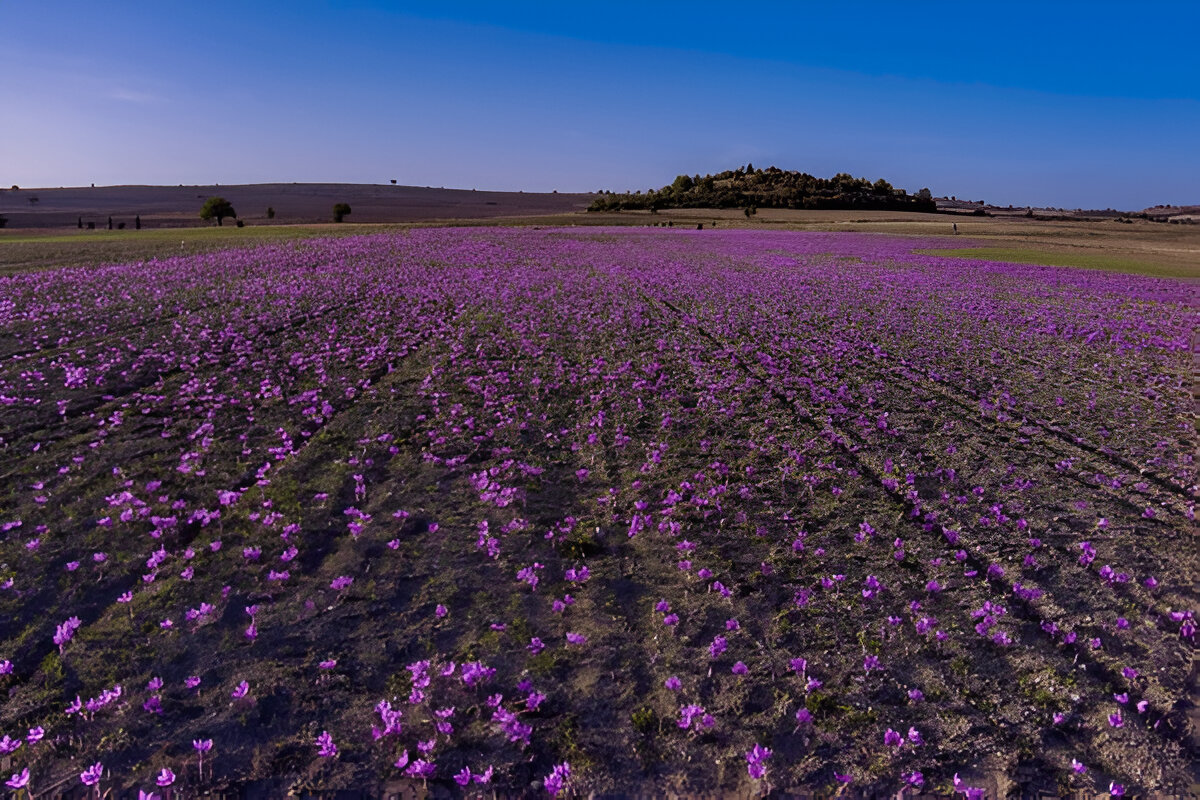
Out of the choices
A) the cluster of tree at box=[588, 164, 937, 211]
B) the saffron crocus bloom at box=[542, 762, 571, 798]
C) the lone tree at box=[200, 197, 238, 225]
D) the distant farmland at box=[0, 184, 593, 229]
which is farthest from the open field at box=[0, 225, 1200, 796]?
the cluster of tree at box=[588, 164, 937, 211]

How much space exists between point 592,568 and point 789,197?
392 ft

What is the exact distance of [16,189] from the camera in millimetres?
159625

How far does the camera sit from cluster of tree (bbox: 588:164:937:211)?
365 ft

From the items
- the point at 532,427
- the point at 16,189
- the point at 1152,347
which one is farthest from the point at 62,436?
the point at 16,189

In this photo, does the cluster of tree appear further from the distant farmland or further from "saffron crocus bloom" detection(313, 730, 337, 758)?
"saffron crocus bloom" detection(313, 730, 337, 758)

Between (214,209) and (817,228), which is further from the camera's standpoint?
(214,209)

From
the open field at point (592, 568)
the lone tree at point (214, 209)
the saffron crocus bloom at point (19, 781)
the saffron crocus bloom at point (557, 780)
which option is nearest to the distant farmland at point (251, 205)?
the lone tree at point (214, 209)

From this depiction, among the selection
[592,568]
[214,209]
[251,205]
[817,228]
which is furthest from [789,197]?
[592,568]

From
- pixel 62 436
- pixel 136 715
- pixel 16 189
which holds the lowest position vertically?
pixel 136 715

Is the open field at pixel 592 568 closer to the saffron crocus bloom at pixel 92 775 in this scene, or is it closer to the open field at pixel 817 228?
the saffron crocus bloom at pixel 92 775

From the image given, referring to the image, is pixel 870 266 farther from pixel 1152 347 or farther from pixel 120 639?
pixel 120 639

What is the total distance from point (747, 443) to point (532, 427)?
332 centimetres

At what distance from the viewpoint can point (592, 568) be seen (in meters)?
6.16

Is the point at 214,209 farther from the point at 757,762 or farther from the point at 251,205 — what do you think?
the point at 757,762
